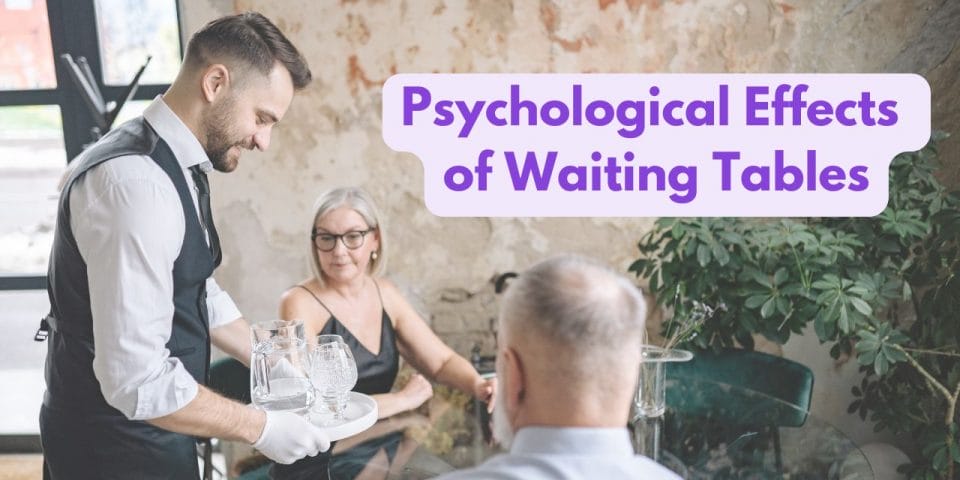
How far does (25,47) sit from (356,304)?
6.18 ft

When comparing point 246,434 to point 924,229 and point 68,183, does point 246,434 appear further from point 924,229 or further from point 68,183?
point 924,229

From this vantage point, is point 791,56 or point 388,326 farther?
point 791,56

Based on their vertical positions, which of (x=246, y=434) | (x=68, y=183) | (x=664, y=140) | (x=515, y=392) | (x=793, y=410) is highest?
(x=664, y=140)

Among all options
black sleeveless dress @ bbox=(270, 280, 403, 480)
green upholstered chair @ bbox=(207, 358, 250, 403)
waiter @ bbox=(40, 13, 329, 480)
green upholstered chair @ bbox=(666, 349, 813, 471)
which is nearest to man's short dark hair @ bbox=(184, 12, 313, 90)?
waiter @ bbox=(40, 13, 329, 480)

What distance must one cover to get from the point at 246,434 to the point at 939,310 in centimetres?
210

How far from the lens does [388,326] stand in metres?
2.48

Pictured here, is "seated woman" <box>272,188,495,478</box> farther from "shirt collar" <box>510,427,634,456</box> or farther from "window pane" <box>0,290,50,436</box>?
"window pane" <box>0,290,50,436</box>

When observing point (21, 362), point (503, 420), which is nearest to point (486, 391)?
point (503, 420)

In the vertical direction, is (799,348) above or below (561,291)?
below

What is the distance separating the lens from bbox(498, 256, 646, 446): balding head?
973mm

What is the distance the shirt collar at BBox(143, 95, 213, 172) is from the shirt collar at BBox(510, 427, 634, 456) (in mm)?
949

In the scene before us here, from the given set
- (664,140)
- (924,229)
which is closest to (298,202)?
(664,140)

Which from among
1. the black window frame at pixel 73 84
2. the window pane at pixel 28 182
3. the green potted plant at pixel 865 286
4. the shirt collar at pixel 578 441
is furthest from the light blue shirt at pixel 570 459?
the window pane at pixel 28 182

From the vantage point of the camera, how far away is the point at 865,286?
255cm
